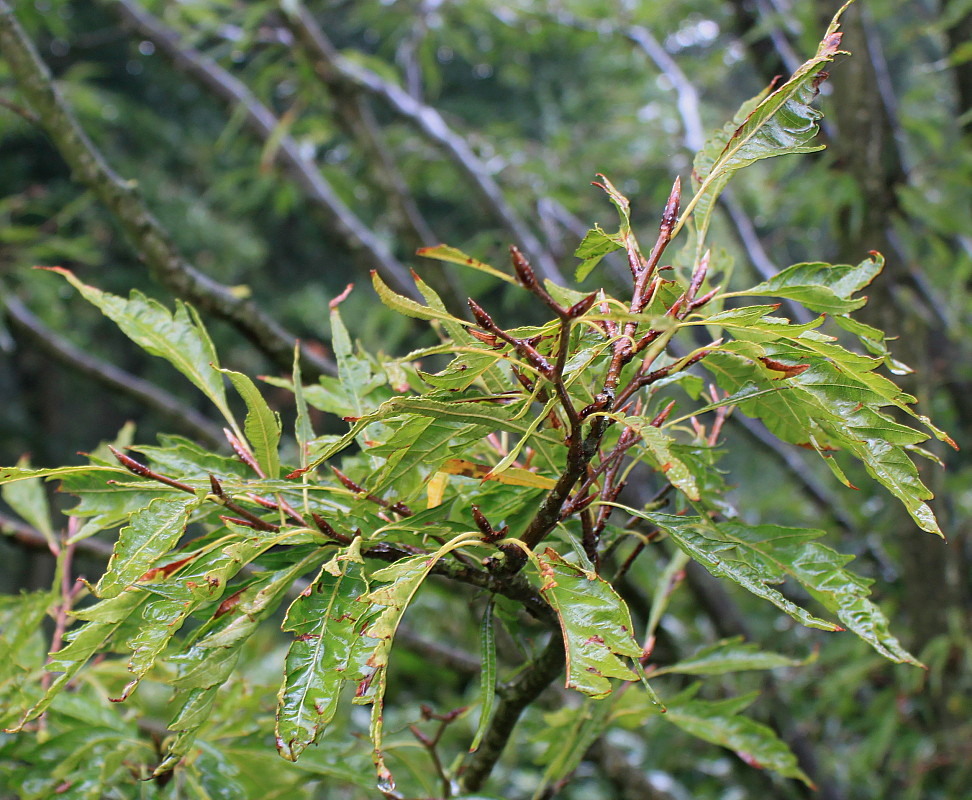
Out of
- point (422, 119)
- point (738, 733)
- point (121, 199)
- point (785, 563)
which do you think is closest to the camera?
point (785, 563)

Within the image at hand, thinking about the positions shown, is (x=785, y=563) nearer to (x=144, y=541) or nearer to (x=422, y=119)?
(x=144, y=541)

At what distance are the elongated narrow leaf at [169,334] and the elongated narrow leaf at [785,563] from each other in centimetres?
30

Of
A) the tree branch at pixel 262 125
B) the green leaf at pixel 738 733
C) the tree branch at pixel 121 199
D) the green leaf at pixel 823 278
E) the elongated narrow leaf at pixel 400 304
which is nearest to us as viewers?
the elongated narrow leaf at pixel 400 304

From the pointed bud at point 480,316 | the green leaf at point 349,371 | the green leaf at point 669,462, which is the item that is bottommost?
the green leaf at point 669,462

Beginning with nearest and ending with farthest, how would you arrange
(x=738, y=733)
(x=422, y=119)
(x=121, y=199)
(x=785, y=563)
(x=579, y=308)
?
1. (x=579, y=308)
2. (x=785, y=563)
3. (x=738, y=733)
4. (x=121, y=199)
5. (x=422, y=119)

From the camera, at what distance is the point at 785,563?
0.43 meters

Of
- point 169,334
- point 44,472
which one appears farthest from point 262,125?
point 44,472

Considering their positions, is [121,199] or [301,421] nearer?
[301,421]

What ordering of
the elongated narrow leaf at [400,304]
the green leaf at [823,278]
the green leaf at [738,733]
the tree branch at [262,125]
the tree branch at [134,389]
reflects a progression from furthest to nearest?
the tree branch at [262,125]
the tree branch at [134,389]
the green leaf at [738,733]
the green leaf at [823,278]
the elongated narrow leaf at [400,304]

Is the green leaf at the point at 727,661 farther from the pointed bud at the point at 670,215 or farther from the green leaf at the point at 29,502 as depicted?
the green leaf at the point at 29,502

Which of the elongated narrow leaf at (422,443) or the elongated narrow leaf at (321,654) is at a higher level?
the elongated narrow leaf at (422,443)

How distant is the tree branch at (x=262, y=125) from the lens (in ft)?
4.92

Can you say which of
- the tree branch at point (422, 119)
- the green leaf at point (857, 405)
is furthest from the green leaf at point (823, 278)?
the tree branch at point (422, 119)

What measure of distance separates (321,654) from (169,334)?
26 cm
